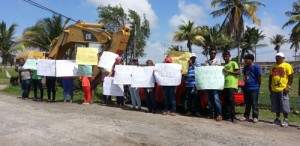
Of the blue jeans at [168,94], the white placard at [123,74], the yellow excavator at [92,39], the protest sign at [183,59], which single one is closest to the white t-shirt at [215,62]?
the protest sign at [183,59]

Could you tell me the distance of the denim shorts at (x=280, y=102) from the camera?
855cm

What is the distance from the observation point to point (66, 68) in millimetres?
12844

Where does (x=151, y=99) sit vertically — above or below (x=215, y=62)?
below

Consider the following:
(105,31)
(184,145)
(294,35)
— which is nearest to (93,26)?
(105,31)

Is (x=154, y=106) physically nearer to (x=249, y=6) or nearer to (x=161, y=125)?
(x=161, y=125)

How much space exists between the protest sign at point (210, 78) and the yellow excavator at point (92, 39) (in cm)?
415

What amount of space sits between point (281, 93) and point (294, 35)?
1619 inches

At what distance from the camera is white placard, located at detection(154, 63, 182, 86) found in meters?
9.98

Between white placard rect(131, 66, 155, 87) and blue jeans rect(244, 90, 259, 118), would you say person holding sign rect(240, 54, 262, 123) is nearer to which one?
blue jeans rect(244, 90, 259, 118)

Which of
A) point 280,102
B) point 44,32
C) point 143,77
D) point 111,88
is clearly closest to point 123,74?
Answer: point 111,88

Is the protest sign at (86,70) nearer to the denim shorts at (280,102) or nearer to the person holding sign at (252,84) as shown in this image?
the person holding sign at (252,84)

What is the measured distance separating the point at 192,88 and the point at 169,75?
76 centimetres

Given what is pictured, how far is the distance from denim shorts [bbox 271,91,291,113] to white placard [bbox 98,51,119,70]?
5.52m

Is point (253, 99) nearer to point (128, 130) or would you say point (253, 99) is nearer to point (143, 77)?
point (143, 77)
